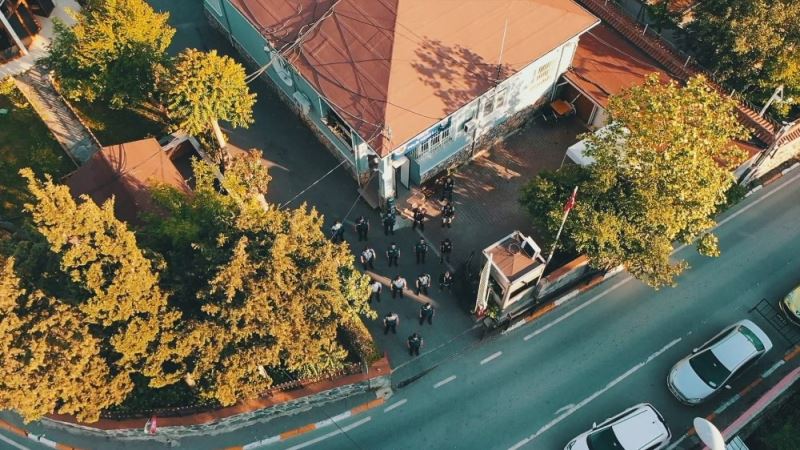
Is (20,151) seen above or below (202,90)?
below

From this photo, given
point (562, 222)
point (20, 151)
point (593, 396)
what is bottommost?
point (593, 396)

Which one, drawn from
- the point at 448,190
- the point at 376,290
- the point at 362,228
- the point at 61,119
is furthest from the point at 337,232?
the point at 61,119

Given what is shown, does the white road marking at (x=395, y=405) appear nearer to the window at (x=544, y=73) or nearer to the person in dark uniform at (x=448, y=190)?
the person in dark uniform at (x=448, y=190)

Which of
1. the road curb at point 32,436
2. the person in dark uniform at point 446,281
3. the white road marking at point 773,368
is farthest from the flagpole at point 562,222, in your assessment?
the road curb at point 32,436

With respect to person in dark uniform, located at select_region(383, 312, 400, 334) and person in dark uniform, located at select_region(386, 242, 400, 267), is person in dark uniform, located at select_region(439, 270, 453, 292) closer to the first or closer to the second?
person in dark uniform, located at select_region(386, 242, 400, 267)

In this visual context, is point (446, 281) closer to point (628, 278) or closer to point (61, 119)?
point (628, 278)

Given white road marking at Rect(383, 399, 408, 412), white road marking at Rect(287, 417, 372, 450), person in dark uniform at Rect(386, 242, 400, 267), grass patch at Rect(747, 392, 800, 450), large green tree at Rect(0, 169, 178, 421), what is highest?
large green tree at Rect(0, 169, 178, 421)

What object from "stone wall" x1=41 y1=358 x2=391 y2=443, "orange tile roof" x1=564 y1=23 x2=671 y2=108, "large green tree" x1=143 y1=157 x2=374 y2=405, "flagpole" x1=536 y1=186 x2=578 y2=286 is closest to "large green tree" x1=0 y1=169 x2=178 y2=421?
"large green tree" x1=143 y1=157 x2=374 y2=405
